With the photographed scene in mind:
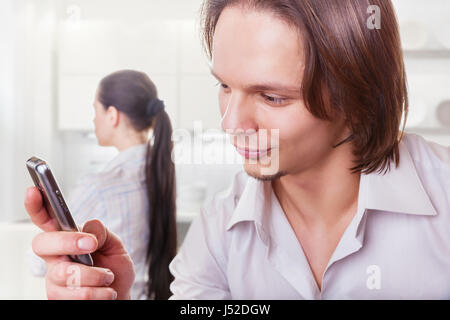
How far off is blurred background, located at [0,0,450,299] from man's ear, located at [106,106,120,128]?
29 millimetres

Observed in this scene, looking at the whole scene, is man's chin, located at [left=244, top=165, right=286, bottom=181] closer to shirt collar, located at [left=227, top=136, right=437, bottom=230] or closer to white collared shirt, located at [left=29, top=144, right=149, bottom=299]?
shirt collar, located at [left=227, top=136, right=437, bottom=230]

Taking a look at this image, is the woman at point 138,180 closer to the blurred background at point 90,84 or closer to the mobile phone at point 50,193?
the blurred background at point 90,84

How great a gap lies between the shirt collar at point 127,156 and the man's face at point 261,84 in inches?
7.6

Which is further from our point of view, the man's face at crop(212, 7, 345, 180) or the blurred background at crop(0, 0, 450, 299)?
the blurred background at crop(0, 0, 450, 299)

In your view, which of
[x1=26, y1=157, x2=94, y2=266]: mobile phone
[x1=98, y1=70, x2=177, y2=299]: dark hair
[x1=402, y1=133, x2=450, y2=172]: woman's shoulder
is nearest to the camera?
[x1=26, y1=157, x2=94, y2=266]: mobile phone

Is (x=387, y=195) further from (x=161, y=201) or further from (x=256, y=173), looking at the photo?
(x=161, y=201)

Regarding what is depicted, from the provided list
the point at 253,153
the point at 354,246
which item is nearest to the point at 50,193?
the point at 253,153

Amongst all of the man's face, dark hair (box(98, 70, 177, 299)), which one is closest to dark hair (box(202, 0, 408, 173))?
the man's face

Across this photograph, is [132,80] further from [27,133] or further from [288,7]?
[288,7]

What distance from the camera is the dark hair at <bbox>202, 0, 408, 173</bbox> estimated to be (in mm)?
395

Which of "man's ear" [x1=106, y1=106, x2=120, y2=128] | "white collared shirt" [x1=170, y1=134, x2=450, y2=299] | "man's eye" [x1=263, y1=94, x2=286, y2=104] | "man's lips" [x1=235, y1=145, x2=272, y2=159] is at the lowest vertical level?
"white collared shirt" [x1=170, y1=134, x2=450, y2=299]

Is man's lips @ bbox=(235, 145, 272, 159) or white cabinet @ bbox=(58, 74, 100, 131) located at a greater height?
white cabinet @ bbox=(58, 74, 100, 131)

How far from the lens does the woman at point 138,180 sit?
1.82 ft

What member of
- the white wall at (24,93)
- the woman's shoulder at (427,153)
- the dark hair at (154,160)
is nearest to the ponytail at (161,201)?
the dark hair at (154,160)
